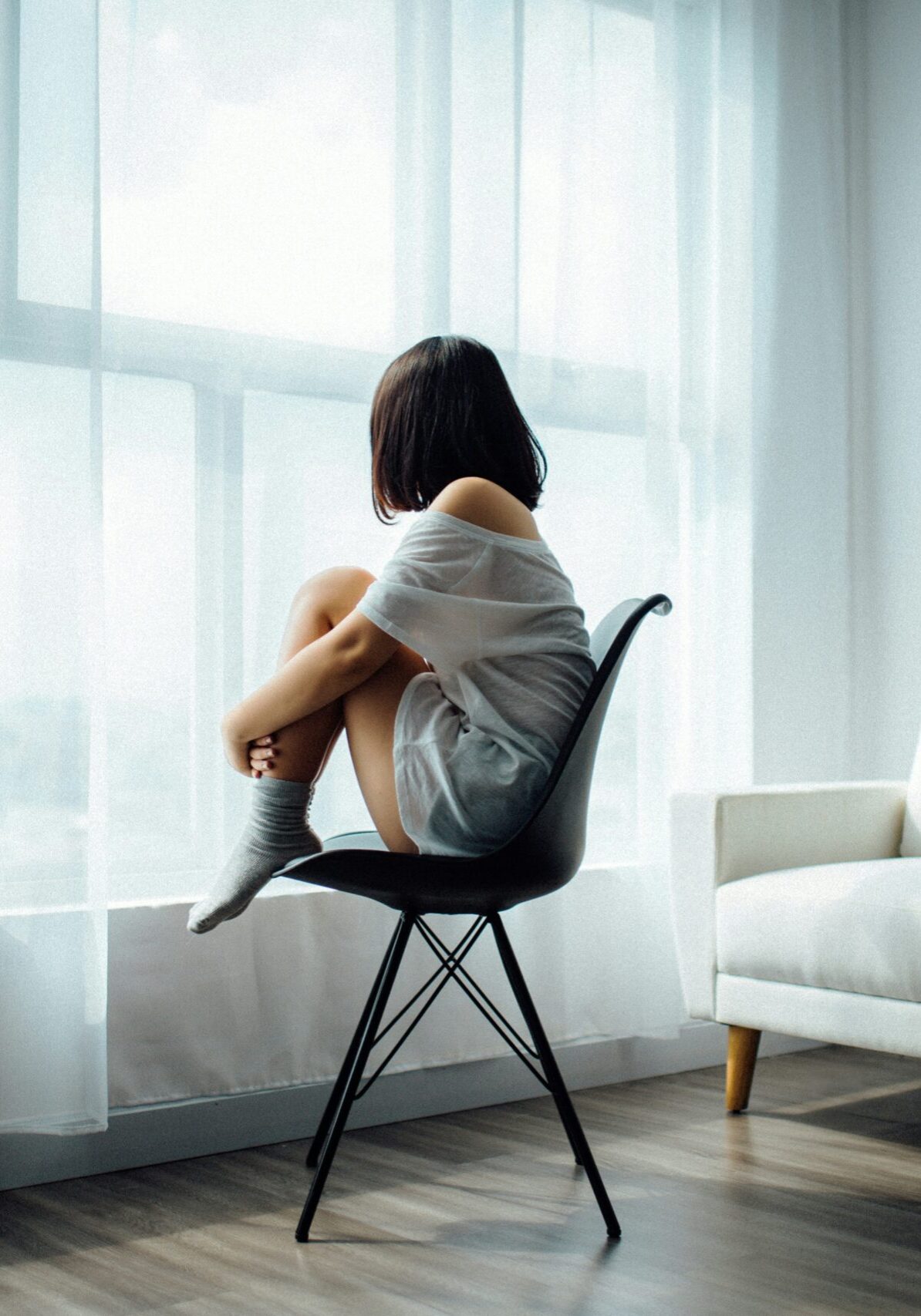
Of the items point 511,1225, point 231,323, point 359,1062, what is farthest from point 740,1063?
point 231,323

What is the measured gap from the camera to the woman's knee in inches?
74.0

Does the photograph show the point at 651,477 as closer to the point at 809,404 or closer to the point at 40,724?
the point at 809,404

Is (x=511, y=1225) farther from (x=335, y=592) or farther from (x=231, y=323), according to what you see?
(x=231, y=323)

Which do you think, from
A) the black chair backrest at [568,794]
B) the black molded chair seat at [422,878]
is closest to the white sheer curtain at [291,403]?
the black molded chair seat at [422,878]

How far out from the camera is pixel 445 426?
193 cm

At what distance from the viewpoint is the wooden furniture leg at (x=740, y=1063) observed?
2471 millimetres

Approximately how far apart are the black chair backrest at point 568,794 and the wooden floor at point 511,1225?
478 millimetres

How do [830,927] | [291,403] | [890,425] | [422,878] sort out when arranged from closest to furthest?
[422,878] < [830,927] < [291,403] < [890,425]

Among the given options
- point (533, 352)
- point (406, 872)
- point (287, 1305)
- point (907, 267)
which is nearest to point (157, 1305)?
point (287, 1305)

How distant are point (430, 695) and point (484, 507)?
25 centimetres

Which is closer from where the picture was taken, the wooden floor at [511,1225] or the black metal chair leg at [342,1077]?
the wooden floor at [511,1225]

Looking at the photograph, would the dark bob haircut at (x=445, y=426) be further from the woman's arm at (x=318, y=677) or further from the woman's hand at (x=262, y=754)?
the woman's hand at (x=262, y=754)

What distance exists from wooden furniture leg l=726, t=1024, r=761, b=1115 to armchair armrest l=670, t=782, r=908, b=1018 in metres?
0.07

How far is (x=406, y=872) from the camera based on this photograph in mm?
1732
